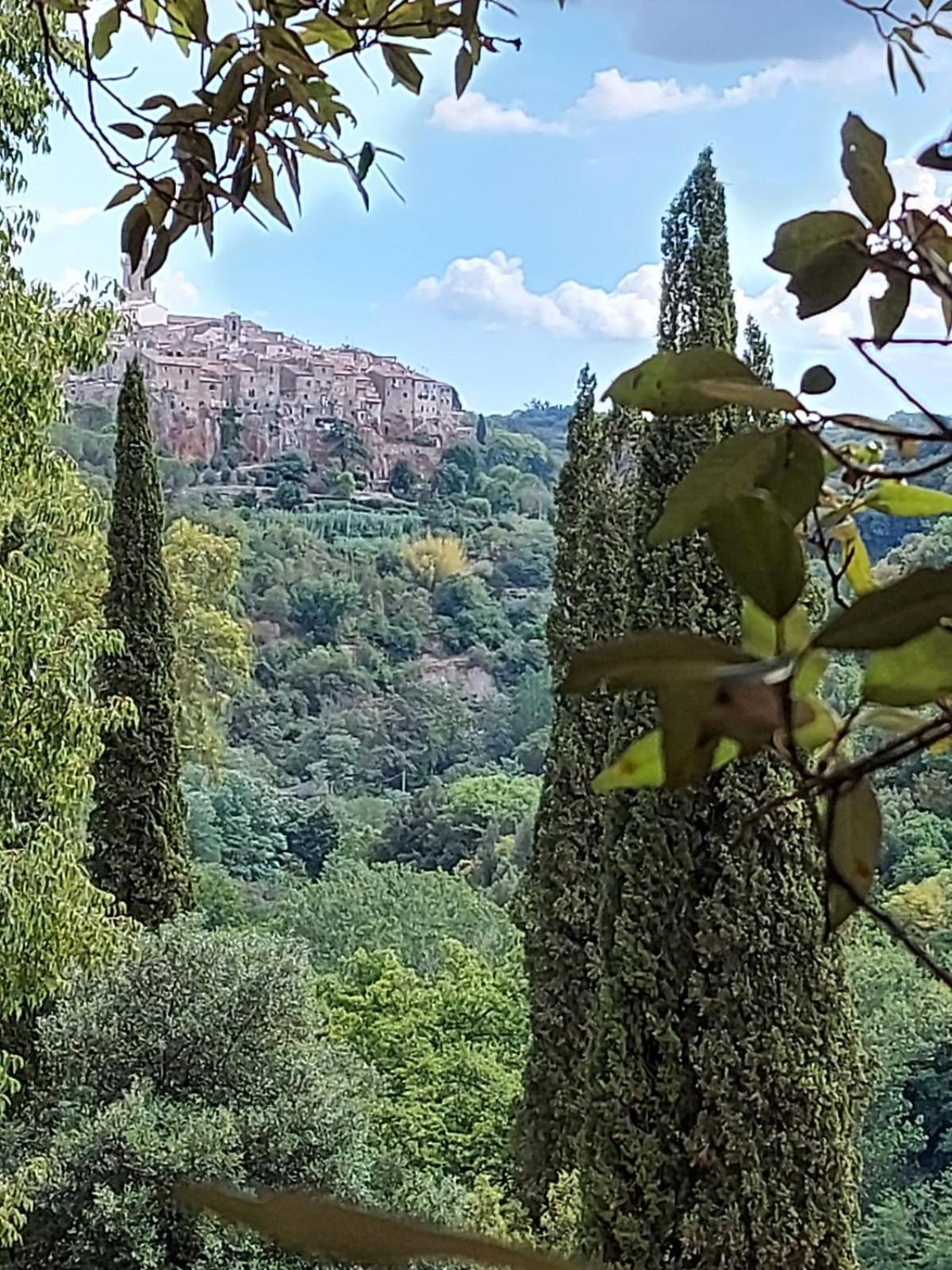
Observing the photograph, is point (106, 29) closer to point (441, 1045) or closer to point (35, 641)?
point (35, 641)

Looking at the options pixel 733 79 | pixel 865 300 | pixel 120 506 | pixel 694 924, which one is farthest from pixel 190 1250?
pixel 733 79

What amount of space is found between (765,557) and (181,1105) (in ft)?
9.65

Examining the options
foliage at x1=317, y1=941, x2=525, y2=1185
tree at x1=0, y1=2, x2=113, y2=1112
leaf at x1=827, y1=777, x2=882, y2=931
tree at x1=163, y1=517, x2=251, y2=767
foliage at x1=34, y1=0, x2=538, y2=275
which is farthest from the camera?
tree at x1=163, y1=517, x2=251, y2=767

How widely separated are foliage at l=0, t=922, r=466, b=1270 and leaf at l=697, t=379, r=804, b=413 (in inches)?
106

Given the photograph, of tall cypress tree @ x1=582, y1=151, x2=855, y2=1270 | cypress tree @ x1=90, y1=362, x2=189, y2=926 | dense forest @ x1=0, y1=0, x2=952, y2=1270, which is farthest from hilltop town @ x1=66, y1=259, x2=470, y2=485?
tall cypress tree @ x1=582, y1=151, x2=855, y2=1270

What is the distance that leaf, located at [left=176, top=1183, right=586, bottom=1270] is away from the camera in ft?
0.31

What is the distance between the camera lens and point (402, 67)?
471mm

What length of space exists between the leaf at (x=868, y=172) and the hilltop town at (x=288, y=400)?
620 centimetres

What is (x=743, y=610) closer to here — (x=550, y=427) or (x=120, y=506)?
(x=120, y=506)

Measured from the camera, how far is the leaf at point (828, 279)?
22cm

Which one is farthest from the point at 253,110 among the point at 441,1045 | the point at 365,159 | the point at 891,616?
the point at 441,1045

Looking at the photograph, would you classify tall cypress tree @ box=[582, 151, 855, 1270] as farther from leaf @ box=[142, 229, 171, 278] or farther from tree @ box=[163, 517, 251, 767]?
tree @ box=[163, 517, 251, 767]

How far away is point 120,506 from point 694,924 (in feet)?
7.89

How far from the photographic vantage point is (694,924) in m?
2.42
